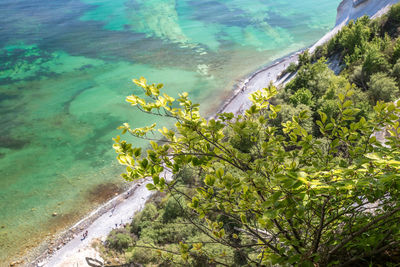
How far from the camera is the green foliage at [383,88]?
42.7 feet

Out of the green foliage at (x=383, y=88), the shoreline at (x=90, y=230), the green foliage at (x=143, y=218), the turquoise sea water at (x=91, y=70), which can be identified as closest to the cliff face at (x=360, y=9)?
the turquoise sea water at (x=91, y=70)

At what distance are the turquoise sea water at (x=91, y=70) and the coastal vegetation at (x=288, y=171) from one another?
5964mm

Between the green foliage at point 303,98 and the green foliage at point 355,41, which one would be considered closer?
the green foliage at point 303,98

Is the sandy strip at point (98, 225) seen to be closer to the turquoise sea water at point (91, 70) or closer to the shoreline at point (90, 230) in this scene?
the shoreline at point (90, 230)

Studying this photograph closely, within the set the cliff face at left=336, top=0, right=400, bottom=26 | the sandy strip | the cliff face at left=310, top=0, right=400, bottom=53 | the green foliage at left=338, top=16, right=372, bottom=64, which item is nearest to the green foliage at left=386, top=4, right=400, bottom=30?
the green foliage at left=338, top=16, right=372, bottom=64

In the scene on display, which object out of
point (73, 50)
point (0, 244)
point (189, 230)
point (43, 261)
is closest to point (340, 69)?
point (189, 230)

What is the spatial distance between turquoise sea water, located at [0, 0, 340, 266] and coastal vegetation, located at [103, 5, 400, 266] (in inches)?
235

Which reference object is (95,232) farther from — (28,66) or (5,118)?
(28,66)

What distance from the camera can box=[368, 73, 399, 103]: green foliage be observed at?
42.7 ft

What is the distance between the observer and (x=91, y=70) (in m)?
32.3

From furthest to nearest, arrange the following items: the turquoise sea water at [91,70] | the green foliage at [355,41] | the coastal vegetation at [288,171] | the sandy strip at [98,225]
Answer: the turquoise sea water at [91,70], the green foliage at [355,41], the sandy strip at [98,225], the coastal vegetation at [288,171]

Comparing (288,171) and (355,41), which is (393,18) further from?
(288,171)

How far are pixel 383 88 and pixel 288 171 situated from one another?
14613 mm

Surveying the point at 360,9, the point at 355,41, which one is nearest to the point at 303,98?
the point at 355,41
